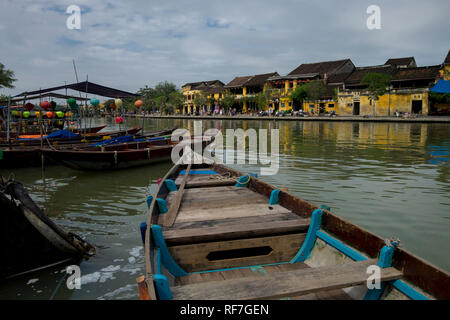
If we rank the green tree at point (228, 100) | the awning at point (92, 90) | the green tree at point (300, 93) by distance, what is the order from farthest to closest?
the green tree at point (228, 100), the green tree at point (300, 93), the awning at point (92, 90)

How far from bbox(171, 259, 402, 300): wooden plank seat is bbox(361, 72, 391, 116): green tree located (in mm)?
34865

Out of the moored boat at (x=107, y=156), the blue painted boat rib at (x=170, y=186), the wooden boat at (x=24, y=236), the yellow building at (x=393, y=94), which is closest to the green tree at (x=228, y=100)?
the yellow building at (x=393, y=94)

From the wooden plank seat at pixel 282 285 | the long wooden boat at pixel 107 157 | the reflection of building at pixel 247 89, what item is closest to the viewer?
the wooden plank seat at pixel 282 285

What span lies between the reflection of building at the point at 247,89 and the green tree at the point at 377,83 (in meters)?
17.9

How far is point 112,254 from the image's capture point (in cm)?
435

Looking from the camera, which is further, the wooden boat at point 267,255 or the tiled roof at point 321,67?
the tiled roof at point 321,67

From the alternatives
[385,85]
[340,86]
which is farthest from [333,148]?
[340,86]

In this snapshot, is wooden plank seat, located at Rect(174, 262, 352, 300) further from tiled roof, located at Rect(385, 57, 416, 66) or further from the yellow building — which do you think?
tiled roof, located at Rect(385, 57, 416, 66)

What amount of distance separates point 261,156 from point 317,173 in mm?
3730

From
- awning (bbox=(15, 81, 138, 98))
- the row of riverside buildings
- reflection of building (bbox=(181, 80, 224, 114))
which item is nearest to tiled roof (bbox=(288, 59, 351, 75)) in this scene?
the row of riverside buildings

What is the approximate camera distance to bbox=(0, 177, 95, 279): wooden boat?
3.44m

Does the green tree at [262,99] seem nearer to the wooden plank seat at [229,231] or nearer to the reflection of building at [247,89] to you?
the reflection of building at [247,89]

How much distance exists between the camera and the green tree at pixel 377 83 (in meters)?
32.8

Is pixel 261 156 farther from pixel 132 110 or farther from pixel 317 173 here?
pixel 132 110
